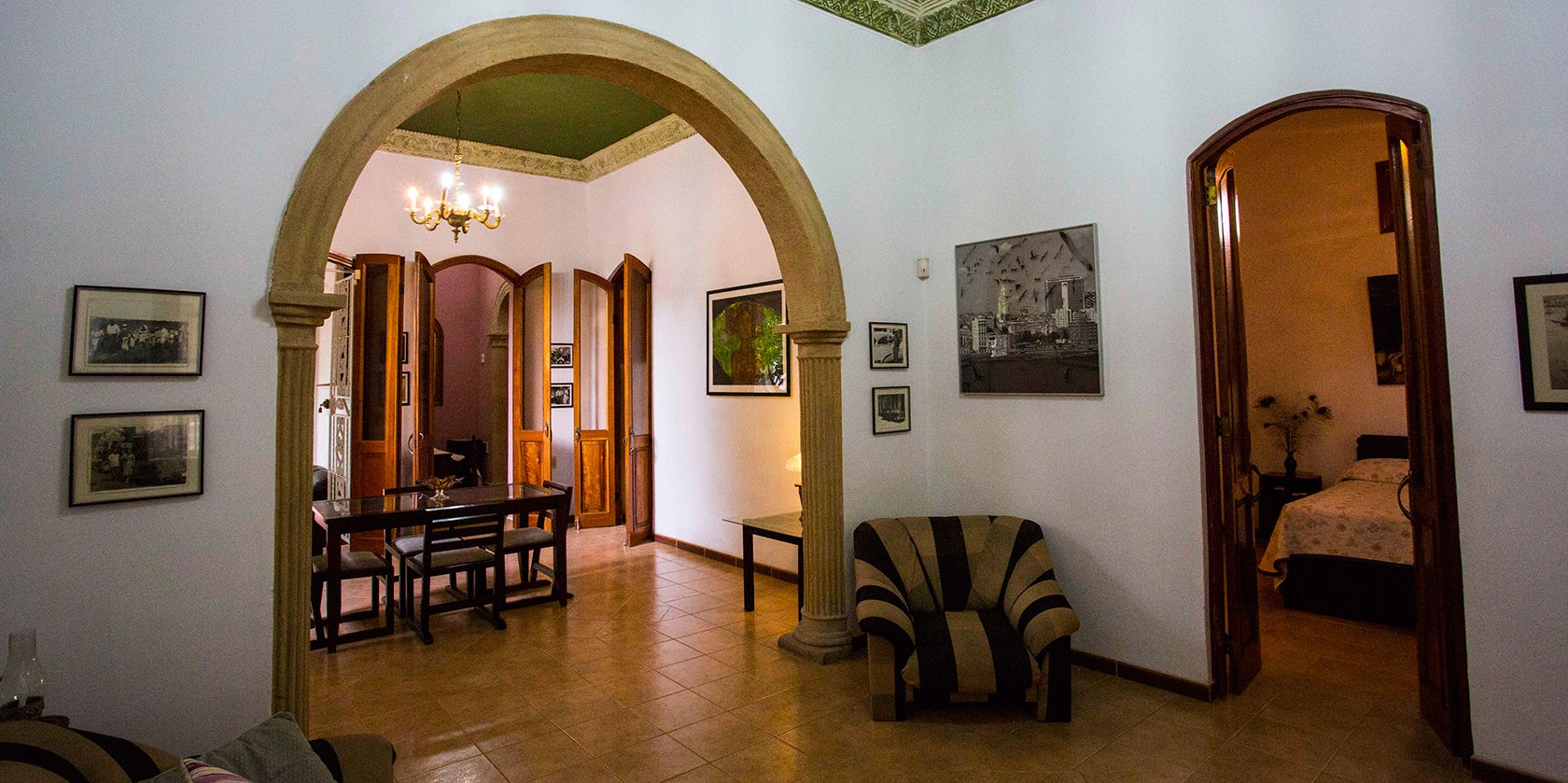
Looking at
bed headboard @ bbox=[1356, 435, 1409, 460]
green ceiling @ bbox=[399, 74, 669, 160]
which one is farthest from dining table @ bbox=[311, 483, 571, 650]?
bed headboard @ bbox=[1356, 435, 1409, 460]

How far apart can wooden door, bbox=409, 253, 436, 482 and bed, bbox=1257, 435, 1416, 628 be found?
672 centimetres

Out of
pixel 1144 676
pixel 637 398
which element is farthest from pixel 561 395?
pixel 1144 676

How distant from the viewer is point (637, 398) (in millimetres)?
7469

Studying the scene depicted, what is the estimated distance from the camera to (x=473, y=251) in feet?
24.9

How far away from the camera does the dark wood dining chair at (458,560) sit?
4512 mm

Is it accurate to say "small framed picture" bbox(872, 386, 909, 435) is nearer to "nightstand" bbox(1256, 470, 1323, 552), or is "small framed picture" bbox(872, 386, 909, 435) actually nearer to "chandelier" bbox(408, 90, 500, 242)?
"chandelier" bbox(408, 90, 500, 242)

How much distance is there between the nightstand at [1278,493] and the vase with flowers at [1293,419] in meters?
0.09

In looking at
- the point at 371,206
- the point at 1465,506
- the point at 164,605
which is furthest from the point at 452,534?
the point at 1465,506

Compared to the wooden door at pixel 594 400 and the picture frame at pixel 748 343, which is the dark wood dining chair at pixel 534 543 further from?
the wooden door at pixel 594 400

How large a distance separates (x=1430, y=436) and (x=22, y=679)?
464cm

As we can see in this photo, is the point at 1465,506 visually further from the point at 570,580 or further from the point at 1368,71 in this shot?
the point at 570,580

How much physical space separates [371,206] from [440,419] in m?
4.41

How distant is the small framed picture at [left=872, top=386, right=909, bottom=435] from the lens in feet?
14.6

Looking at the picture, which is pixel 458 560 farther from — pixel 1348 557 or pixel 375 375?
pixel 1348 557
